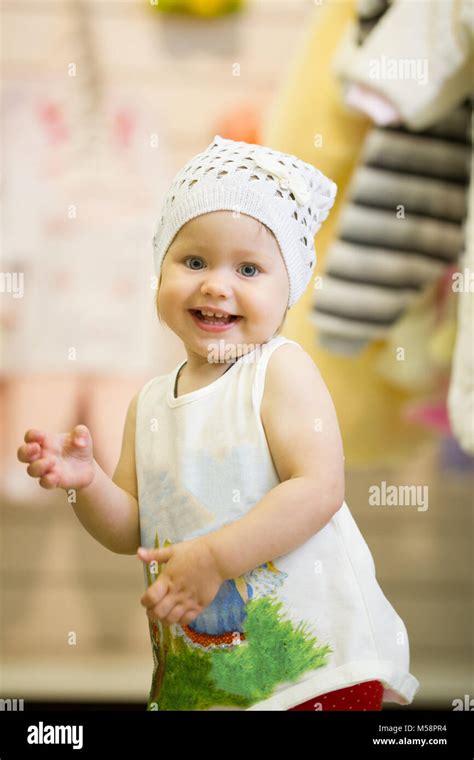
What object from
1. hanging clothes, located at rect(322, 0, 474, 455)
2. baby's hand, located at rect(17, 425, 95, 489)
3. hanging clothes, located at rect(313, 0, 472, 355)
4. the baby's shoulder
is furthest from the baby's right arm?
hanging clothes, located at rect(313, 0, 472, 355)

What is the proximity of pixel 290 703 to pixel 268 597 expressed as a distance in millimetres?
69

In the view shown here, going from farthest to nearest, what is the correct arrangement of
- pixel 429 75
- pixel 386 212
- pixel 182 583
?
pixel 386 212 < pixel 429 75 < pixel 182 583

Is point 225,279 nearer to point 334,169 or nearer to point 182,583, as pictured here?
point 182,583

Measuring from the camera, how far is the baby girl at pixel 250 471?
59cm

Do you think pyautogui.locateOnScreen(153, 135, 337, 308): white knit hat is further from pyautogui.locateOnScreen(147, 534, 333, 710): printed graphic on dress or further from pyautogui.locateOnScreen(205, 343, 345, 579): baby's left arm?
pyautogui.locateOnScreen(147, 534, 333, 710): printed graphic on dress

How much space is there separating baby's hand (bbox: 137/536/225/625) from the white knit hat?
18cm

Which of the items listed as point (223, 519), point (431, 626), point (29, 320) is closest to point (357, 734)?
point (223, 519)

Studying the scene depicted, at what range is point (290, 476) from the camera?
0.59 m

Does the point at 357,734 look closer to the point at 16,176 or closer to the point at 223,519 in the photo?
the point at 223,519

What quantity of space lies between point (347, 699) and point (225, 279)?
10.9 inches

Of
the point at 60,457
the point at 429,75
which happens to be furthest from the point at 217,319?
the point at 429,75

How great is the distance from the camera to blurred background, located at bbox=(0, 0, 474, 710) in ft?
3.46

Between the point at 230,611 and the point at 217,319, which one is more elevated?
the point at 217,319

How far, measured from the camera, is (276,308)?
615mm
